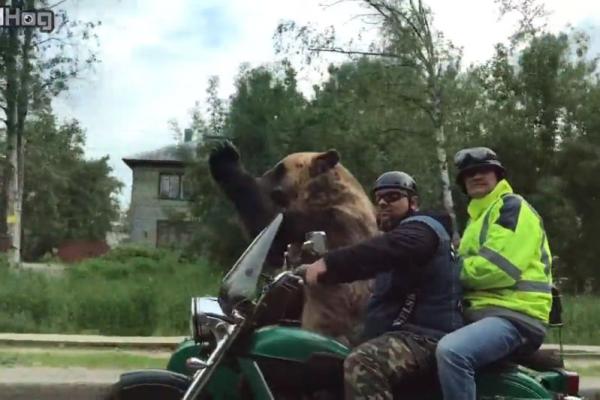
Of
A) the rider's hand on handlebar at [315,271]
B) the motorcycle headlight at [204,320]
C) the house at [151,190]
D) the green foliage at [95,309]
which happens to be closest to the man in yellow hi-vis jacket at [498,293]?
the rider's hand on handlebar at [315,271]

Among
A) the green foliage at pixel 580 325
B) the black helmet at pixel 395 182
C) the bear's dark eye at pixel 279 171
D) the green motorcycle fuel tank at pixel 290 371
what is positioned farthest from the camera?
the green foliage at pixel 580 325

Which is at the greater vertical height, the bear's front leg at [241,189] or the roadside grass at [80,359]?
the bear's front leg at [241,189]

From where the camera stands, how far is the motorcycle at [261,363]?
12.4 feet

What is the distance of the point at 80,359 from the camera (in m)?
10.8

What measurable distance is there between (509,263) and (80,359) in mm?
7865

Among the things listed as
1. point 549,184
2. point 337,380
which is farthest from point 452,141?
point 337,380

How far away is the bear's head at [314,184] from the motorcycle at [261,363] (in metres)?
1.29

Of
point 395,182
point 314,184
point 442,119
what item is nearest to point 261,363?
point 395,182

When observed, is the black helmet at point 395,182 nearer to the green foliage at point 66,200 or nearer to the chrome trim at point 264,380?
the chrome trim at point 264,380

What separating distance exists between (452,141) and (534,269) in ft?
67.9

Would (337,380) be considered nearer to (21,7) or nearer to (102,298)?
(102,298)

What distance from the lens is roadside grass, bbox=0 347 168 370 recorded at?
1045cm

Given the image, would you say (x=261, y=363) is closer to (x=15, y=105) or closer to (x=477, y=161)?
(x=477, y=161)

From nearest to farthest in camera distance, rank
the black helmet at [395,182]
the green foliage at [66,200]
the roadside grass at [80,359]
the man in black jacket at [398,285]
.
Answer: the man in black jacket at [398,285] < the black helmet at [395,182] < the roadside grass at [80,359] < the green foliage at [66,200]
